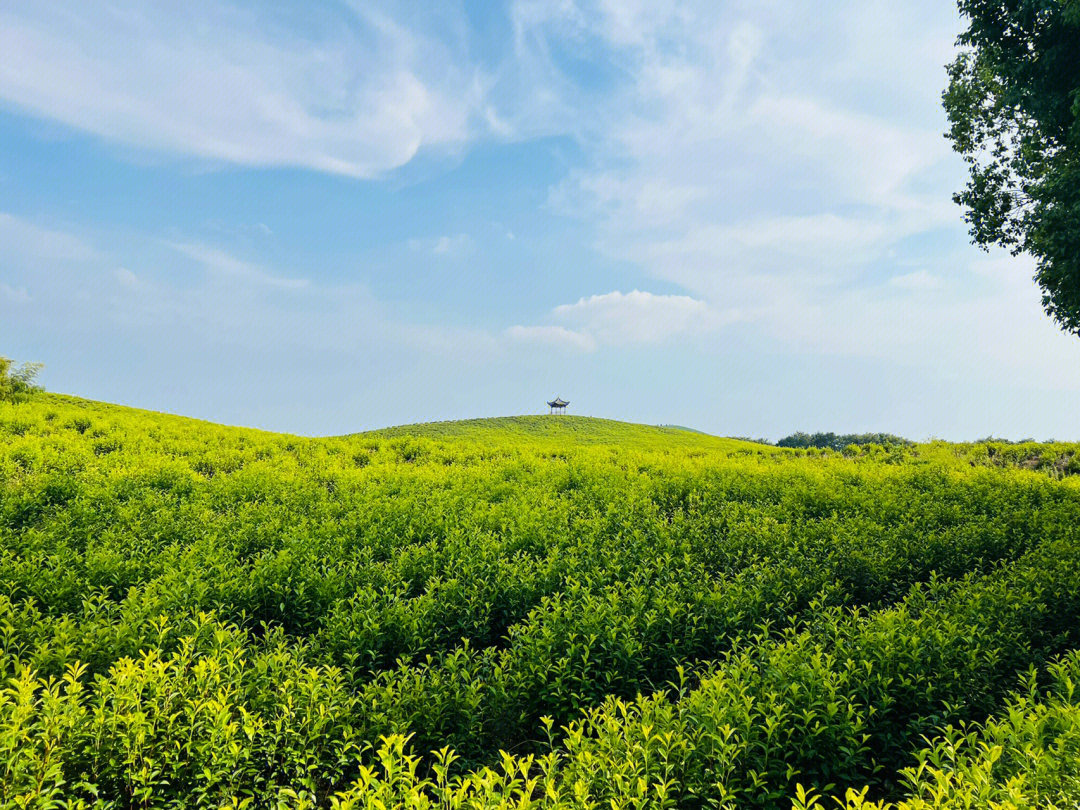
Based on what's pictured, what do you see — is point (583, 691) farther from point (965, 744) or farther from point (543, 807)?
point (965, 744)

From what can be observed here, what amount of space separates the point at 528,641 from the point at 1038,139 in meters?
22.1

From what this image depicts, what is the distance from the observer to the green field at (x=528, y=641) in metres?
4.50

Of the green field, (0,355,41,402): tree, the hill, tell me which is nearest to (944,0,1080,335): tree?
the green field

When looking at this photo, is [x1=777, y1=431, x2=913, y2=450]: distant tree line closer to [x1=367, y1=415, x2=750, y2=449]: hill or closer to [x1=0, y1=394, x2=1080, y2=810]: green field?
[x1=367, y1=415, x2=750, y2=449]: hill

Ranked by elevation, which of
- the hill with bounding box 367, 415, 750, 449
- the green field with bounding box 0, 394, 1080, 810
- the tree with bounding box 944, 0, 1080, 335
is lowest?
the green field with bounding box 0, 394, 1080, 810

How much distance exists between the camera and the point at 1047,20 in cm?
1486

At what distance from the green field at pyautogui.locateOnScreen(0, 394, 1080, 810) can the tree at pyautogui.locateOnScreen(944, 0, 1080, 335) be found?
6049mm

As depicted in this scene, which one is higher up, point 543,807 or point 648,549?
point 648,549

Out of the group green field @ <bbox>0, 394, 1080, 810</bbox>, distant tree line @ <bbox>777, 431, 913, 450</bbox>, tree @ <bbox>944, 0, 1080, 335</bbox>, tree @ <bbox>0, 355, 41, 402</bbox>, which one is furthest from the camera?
A: distant tree line @ <bbox>777, 431, 913, 450</bbox>

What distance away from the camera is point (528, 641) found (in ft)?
21.3

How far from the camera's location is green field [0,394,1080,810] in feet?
14.8

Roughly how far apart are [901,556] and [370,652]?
9029 mm

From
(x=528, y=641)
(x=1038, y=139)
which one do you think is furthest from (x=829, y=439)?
(x=528, y=641)

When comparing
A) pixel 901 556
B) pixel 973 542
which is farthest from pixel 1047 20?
pixel 901 556
